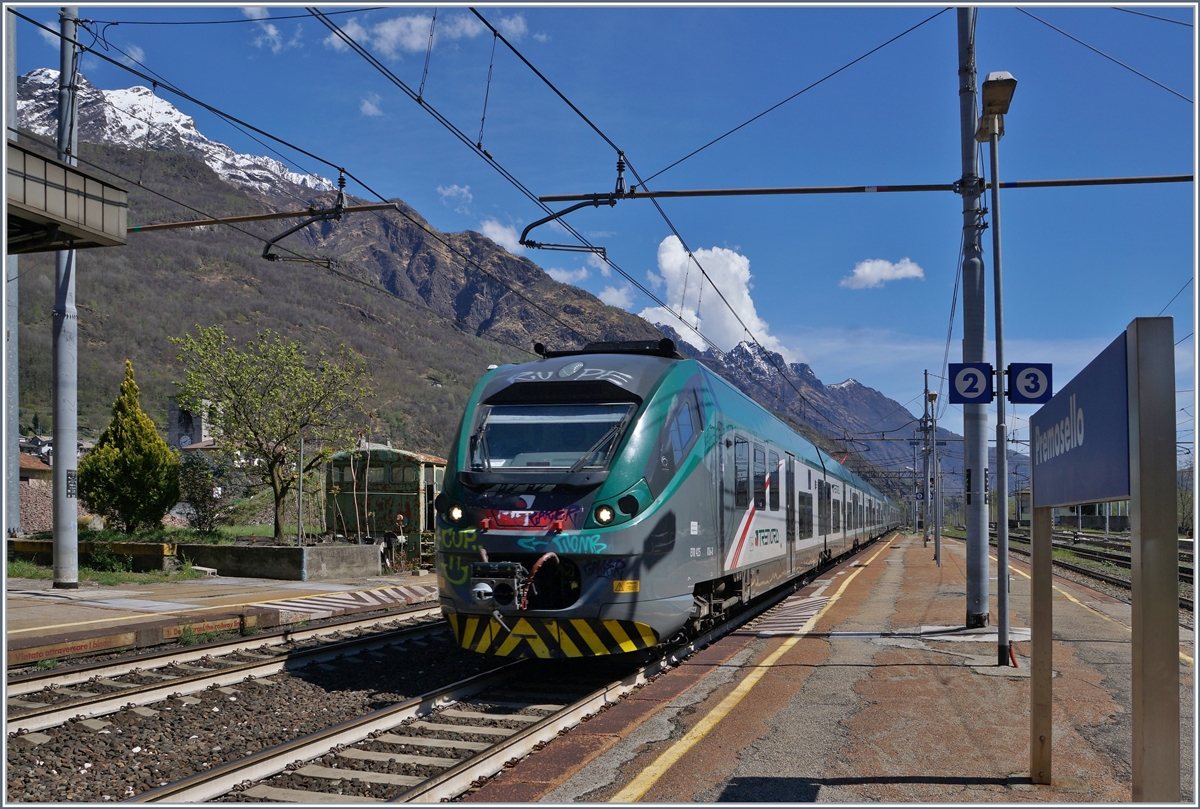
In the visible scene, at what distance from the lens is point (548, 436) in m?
9.56

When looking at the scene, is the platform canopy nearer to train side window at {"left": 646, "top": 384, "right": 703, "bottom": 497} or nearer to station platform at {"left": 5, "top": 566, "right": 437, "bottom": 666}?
station platform at {"left": 5, "top": 566, "right": 437, "bottom": 666}

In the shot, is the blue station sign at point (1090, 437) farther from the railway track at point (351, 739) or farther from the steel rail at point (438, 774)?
the railway track at point (351, 739)

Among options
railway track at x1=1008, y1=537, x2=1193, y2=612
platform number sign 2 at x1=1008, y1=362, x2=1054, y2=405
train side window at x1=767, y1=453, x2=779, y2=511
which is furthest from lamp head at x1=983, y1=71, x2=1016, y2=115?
railway track at x1=1008, y1=537, x2=1193, y2=612

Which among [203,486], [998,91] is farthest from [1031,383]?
[203,486]

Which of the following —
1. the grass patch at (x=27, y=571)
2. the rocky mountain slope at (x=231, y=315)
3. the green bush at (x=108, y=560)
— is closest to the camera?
the grass patch at (x=27, y=571)

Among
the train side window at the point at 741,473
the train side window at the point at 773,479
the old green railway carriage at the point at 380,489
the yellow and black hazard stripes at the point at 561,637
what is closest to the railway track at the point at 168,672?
the yellow and black hazard stripes at the point at 561,637

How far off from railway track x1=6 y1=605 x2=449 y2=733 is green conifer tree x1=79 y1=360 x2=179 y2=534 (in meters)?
12.3

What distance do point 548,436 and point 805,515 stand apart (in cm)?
1101

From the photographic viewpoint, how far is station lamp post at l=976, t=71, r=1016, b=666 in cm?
984

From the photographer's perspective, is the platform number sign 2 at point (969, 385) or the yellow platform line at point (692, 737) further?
the platform number sign 2 at point (969, 385)

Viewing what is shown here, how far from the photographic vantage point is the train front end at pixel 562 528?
8719mm

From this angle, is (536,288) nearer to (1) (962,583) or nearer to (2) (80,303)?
(2) (80,303)

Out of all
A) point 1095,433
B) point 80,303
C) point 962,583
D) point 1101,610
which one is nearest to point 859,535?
point 962,583

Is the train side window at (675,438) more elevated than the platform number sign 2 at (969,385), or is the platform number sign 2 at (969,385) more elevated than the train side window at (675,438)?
the platform number sign 2 at (969,385)
